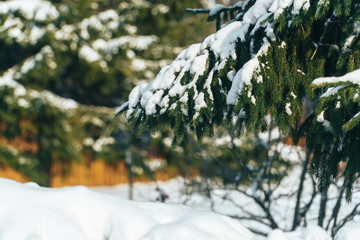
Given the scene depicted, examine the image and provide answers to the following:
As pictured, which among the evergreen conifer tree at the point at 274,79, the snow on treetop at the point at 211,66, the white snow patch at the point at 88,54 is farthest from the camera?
the white snow patch at the point at 88,54

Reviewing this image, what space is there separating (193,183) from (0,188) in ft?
8.62

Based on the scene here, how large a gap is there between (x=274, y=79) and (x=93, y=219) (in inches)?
59.3

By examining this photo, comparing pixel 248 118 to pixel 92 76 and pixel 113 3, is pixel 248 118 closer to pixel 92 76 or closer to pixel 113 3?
pixel 92 76

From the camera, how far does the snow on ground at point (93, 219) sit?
248 centimetres

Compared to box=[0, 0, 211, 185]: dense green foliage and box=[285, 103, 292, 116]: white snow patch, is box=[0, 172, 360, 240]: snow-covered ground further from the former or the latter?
box=[0, 0, 211, 185]: dense green foliage

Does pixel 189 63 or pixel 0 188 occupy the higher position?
pixel 189 63

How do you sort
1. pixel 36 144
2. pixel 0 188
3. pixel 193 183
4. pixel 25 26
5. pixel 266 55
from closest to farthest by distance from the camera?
pixel 266 55, pixel 0 188, pixel 193 183, pixel 25 26, pixel 36 144

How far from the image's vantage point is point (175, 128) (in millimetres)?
2639

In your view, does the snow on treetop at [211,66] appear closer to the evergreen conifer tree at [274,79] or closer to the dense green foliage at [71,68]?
the evergreen conifer tree at [274,79]

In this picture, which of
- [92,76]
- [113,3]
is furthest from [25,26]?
[113,3]

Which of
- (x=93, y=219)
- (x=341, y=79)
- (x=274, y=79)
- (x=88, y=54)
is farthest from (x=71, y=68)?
(x=341, y=79)

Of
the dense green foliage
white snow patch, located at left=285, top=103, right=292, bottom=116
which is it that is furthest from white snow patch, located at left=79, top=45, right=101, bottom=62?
white snow patch, located at left=285, top=103, right=292, bottom=116

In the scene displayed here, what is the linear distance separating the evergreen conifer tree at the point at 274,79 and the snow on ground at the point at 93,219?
57cm

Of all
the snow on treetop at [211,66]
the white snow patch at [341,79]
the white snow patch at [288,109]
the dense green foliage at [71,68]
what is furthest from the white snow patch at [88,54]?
the white snow patch at [341,79]
